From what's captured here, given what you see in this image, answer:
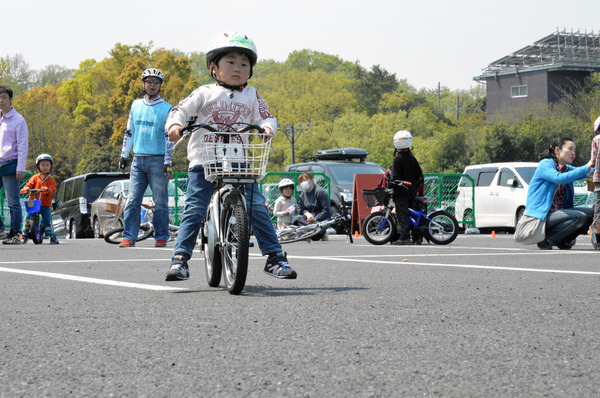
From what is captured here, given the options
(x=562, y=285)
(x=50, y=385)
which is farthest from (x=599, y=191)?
(x=50, y=385)

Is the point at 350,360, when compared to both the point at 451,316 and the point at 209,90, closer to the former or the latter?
the point at 451,316

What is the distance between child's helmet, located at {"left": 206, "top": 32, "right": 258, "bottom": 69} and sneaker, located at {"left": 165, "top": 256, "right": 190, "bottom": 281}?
4.44 ft

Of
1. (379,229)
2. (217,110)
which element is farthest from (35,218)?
(217,110)

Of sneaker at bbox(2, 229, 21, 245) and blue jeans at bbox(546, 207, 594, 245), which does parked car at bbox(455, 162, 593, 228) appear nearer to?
blue jeans at bbox(546, 207, 594, 245)

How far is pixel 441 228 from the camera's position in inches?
555

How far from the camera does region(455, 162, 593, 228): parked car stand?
2038 cm

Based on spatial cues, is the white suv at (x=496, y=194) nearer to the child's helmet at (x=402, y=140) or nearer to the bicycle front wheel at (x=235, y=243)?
the child's helmet at (x=402, y=140)

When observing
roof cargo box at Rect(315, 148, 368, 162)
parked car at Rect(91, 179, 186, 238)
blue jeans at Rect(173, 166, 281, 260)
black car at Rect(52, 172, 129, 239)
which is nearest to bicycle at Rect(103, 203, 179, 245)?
parked car at Rect(91, 179, 186, 238)

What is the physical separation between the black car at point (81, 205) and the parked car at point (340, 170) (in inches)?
181

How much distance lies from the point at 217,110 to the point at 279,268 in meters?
1.15

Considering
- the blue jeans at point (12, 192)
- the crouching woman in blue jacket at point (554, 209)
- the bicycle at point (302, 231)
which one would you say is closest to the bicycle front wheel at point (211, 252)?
the crouching woman in blue jacket at point (554, 209)

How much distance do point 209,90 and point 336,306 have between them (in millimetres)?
2028

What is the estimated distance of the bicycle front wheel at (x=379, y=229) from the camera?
14078mm

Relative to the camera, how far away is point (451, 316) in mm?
4434
